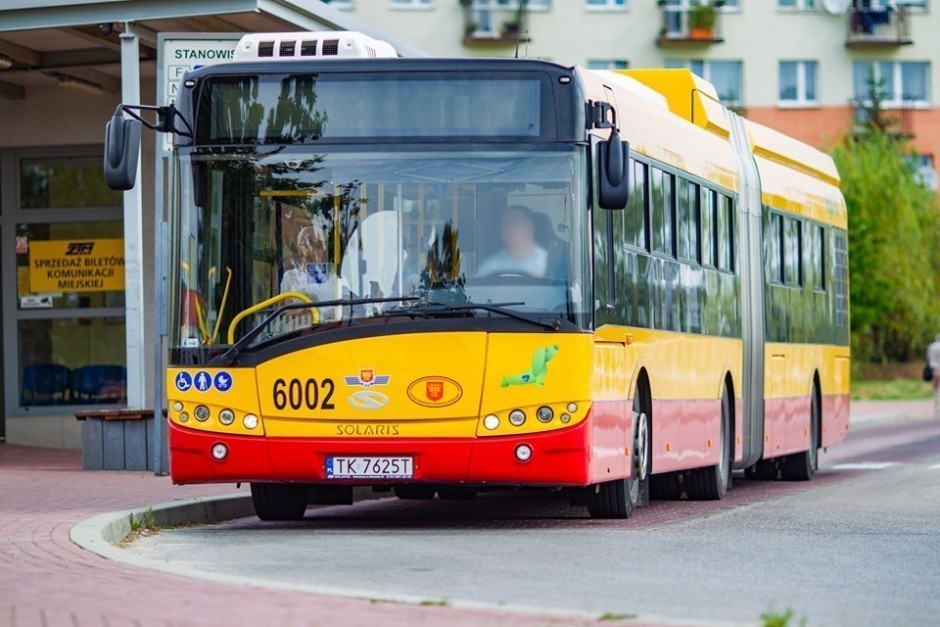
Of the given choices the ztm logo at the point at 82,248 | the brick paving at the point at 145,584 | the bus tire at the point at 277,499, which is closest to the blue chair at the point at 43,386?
the ztm logo at the point at 82,248

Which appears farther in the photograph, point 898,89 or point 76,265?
point 898,89

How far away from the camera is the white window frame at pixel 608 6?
7306 centimetres

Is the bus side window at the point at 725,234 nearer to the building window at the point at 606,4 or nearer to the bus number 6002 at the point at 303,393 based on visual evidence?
the bus number 6002 at the point at 303,393

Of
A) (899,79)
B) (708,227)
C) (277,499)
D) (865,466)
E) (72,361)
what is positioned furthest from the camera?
(899,79)

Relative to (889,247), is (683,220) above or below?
below

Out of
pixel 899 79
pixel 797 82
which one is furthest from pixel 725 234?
pixel 899 79

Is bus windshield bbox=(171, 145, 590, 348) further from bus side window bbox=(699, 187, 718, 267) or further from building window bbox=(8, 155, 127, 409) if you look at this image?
building window bbox=(8, 155, 127, 409)

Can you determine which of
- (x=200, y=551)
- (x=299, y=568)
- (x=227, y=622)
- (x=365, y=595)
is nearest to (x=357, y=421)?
(x=200, y=551)

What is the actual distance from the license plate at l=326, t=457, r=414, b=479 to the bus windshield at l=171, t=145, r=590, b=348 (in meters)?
0.88

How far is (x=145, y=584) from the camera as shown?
9211 millimetres

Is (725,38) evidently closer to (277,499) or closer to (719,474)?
(719,474)

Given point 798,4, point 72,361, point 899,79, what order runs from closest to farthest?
point 72,361
point 798,4
point 899,79

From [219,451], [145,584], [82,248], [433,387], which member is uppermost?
[82,248]

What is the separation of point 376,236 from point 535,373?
1.31m
